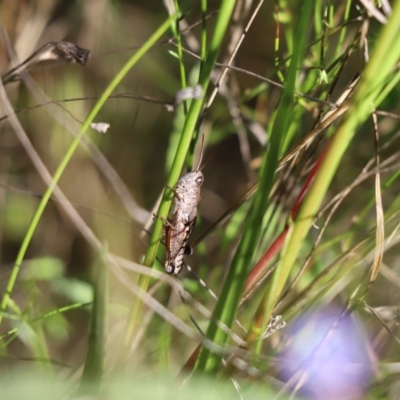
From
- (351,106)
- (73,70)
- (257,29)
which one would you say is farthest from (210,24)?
(351,106)

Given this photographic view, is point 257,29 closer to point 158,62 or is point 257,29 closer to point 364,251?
point 158,62

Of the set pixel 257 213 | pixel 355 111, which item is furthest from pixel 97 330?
pixel 355 111

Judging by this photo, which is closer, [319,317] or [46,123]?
[319,317]

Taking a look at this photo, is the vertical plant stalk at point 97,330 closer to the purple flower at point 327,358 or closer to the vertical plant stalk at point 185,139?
the vertical plant stalk at point 185,139

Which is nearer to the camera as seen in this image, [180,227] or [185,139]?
[185,139]

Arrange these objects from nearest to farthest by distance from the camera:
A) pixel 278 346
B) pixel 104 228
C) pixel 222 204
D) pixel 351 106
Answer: pixel 351 106 → pixel 278 346 → pixel 104 228 → pixel 222 204

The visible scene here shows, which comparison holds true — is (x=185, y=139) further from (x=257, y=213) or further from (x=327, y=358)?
(x=327, y=358)

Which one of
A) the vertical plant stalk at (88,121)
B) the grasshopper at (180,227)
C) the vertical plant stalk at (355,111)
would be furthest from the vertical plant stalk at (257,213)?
the grasshopper at (180,227)

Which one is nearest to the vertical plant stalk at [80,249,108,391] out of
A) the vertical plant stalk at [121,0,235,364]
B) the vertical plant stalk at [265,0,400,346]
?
the vertical plant stalk at [121,0,235,364]
